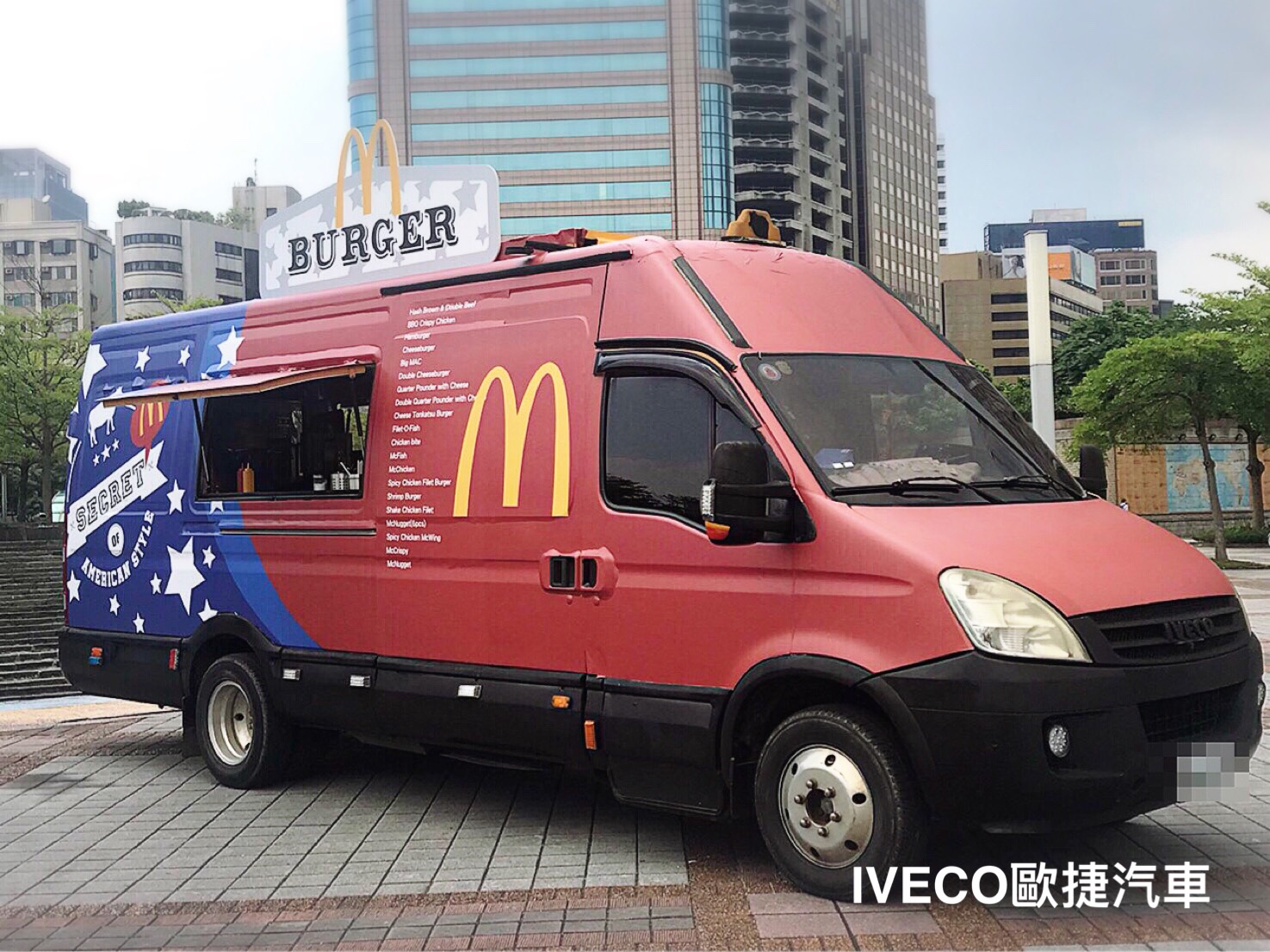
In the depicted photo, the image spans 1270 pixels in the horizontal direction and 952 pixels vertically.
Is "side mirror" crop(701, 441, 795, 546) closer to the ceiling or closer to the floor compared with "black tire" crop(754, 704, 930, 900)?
closer to the ceiling

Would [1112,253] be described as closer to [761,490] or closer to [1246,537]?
[1246,537]

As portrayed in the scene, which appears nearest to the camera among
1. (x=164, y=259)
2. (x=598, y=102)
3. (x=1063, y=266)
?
(x=598, y=102)

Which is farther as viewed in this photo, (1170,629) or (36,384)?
(36,384)

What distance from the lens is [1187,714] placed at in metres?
5.41

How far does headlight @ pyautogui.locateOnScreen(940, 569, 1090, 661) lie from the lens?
16.8 feet

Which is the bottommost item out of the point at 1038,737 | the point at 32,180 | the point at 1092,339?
the point at 1038,737

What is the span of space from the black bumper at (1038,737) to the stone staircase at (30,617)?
13.5 meters

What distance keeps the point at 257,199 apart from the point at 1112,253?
117 meters

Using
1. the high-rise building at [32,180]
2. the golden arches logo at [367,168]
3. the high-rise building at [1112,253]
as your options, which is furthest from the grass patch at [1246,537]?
the high-rise building at [1112,253]

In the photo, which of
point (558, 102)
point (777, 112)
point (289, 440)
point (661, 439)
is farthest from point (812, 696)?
point (777, 112)

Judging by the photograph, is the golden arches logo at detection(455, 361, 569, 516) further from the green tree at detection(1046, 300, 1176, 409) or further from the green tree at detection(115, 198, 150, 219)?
the green tree at detection(115, 198, 150, 219)

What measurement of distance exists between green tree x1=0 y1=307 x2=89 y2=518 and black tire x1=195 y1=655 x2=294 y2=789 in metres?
40.9

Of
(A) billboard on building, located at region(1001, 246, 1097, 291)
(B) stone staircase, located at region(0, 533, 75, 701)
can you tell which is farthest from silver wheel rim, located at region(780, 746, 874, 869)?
(A) billboard on building, located at region(1001, 246, 1097, 291)

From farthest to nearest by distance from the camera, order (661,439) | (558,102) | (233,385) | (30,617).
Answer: (558,102) → (30,617) → (233,385) → (661,439)
